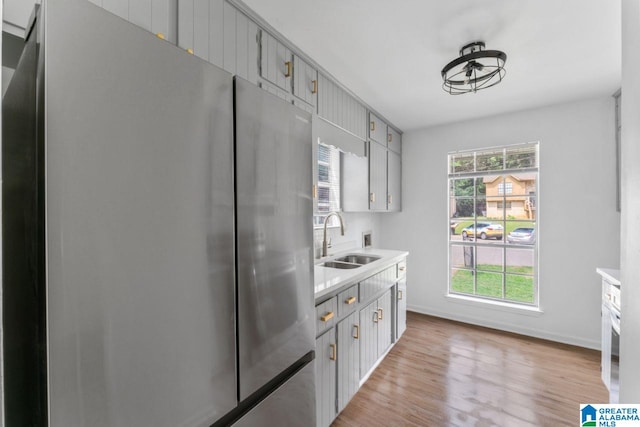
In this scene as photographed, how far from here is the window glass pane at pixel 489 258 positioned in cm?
341

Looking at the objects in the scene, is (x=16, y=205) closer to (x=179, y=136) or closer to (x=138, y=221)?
(x=138, y=221)

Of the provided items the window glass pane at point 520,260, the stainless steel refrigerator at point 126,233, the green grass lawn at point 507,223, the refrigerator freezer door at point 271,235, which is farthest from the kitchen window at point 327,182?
the window glass pane at point 520,260

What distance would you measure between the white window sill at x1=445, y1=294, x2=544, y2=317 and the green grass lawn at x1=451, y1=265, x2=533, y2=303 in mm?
89

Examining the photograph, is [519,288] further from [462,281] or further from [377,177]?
[377,177]

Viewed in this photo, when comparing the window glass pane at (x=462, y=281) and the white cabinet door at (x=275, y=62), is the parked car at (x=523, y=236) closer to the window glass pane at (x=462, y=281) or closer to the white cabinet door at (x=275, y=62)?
the window glass pane at (x=462, y=281)

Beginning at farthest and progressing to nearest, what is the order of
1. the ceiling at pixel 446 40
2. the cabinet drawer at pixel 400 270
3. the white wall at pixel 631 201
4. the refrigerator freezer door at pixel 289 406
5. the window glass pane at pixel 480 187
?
the window glass pane at pixel 480 187
the cabinet drawer at pixel 400 270
the ceiling at pixel 446 40
the refrigerator freezer door at pixel 289 406
the white wall at pixel 631 201

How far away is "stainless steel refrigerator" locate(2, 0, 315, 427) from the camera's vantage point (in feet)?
1.70

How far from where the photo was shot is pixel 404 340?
2.99 m

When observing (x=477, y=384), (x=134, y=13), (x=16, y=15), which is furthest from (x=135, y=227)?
(x=477, y=384)

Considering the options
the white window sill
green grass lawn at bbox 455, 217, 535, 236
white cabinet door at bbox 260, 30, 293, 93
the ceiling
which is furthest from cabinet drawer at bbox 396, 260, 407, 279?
white cabinet door at bbox 260, 30, 293, 93

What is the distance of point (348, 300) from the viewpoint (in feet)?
6.12

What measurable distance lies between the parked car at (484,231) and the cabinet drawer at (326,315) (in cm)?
261

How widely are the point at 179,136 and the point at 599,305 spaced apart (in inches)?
157

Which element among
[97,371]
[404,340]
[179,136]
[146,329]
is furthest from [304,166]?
[404,340]
